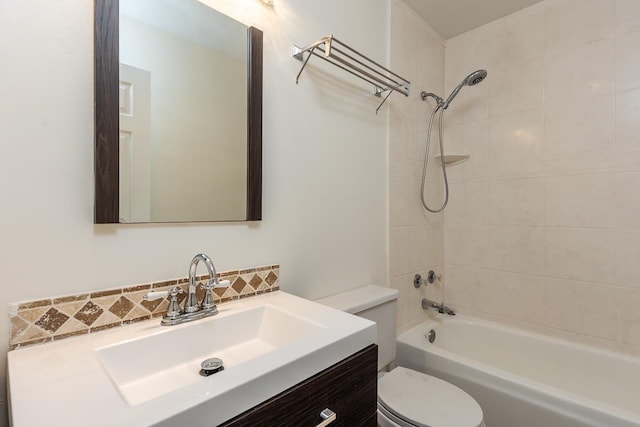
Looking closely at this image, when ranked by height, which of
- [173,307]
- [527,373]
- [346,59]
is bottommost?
[527,373]

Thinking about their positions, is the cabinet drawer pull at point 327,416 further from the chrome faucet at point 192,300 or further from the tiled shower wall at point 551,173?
the tiled shower wall at point 551,173

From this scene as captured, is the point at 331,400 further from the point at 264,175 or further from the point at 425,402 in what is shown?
the point at 264,175

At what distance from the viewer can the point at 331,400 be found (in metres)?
0.73

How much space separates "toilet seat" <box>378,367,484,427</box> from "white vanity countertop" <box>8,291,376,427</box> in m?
0.53

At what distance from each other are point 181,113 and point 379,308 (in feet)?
3.77

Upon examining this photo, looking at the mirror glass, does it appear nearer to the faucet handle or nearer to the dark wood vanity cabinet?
the faucet handle

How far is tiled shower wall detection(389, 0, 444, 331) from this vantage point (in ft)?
5.93

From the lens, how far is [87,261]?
82cm

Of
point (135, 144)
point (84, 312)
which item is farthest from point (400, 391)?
point (135, 144)

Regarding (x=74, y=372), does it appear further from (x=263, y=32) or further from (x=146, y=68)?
(x=263, y=32)

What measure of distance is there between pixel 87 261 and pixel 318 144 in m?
0.95

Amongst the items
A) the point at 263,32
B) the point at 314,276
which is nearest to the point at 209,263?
the point at 314,276

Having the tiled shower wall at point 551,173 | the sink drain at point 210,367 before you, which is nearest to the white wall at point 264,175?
the sink drain at point 210,367

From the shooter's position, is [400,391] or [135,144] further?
[400,391]
